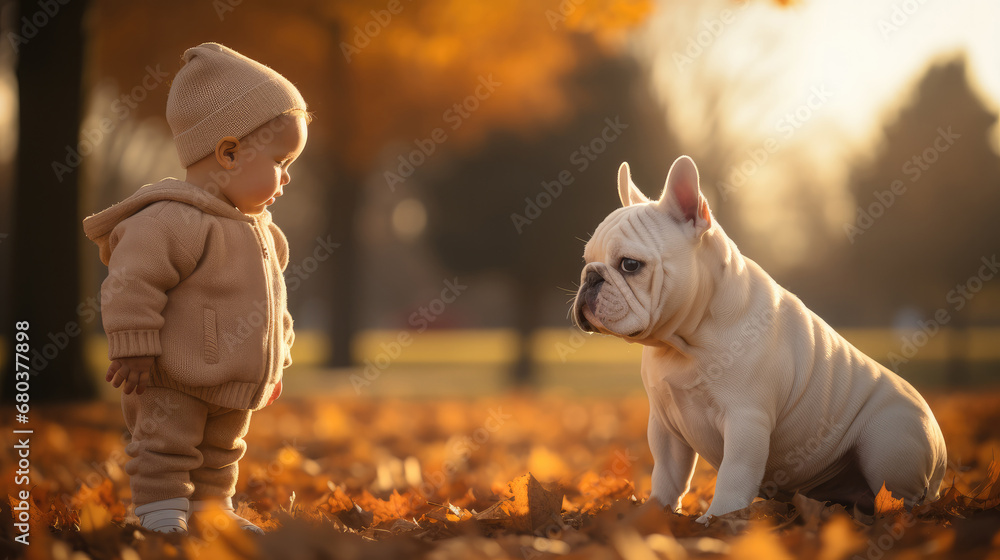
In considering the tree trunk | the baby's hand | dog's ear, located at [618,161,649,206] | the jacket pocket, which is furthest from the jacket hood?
the tree trunk

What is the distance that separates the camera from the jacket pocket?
2.75 meters

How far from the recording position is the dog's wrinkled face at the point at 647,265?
2770 mm

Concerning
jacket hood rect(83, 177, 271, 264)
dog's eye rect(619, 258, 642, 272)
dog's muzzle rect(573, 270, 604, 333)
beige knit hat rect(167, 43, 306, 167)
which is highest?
beige knit hat rect(167, 43, 306, 167)

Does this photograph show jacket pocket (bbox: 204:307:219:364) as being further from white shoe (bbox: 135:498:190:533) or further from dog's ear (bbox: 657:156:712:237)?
dog's ear (bbox: 657:156:712:237)

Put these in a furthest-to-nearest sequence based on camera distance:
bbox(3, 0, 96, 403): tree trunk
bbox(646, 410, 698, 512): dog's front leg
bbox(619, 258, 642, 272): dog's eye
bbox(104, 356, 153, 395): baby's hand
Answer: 1. bbox(3, 0, 96, 403): tree trunk
2. bbox(646, 410, 698, 512): dog's front leg
3. bbox(619, 258, 642, 272): dog's eye
4. bbox(104, 356, 153, 395): baby's hand

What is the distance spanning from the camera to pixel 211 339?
9.09ft

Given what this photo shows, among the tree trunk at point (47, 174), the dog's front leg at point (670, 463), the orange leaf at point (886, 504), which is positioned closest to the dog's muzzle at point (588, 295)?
the dog's front leg at point (670, 463)

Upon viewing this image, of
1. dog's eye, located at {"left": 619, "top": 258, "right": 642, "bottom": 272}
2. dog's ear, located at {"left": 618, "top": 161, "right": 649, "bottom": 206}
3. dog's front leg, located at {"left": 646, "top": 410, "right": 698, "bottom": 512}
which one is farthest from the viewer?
dog's ear, located at {"left": 618, "top": 161, "right": 649, "bottom": 206}

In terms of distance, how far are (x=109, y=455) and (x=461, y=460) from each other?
93.8 inches

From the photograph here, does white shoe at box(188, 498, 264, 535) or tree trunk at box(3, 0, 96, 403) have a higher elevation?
tree trunk at box(3, 0, 96, 403)

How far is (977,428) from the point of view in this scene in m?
6.18

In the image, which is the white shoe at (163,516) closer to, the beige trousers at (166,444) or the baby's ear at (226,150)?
the beige trousers at (166,444)

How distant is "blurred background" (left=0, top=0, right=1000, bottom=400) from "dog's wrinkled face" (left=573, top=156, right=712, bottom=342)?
4441 mm

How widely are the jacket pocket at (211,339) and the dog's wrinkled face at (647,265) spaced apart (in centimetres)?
138
